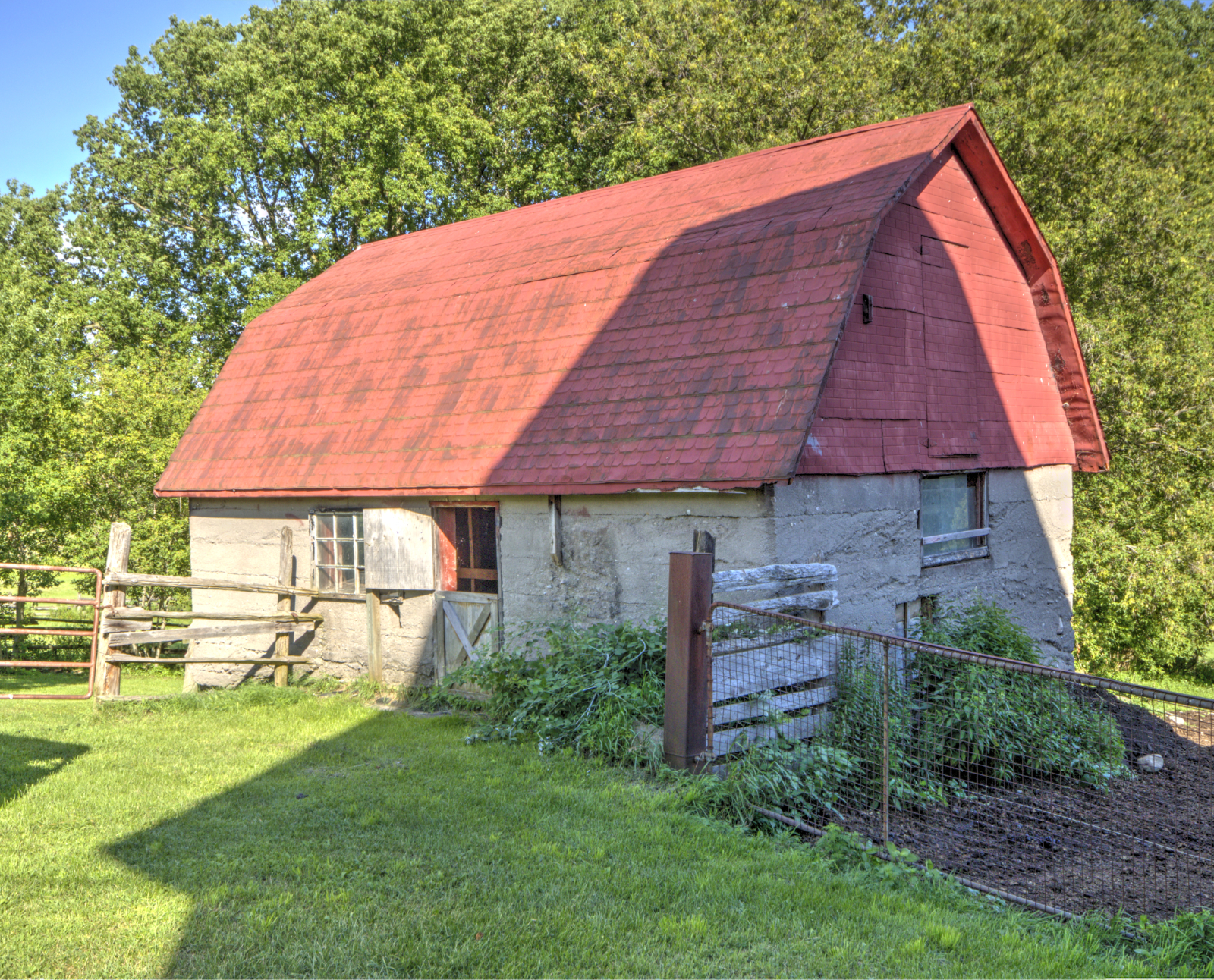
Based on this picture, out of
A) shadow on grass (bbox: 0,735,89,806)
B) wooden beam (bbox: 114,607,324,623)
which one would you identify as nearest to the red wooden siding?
shadow on grass (bbox: 0,735,89,806)

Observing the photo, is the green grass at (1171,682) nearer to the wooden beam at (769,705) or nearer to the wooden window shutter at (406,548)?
the wooden beam at (769,705)

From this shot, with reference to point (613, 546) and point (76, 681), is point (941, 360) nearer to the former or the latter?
point (613, 546)

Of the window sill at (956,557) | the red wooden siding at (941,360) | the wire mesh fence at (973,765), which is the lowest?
the wire mesh fence at (973,765)

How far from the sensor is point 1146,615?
20797 millimetres

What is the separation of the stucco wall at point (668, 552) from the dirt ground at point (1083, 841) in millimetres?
2355

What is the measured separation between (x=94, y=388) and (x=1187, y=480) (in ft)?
80.6

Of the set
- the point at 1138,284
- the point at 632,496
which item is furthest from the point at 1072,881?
the point at 1138,284

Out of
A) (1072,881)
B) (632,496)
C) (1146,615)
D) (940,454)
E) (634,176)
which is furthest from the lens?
(634,176)

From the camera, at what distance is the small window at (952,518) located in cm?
1106

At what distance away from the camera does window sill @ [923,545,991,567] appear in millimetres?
10984

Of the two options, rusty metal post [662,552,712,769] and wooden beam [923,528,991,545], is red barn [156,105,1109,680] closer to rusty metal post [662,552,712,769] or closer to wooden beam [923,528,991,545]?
wooden beam [923,528,991,545]

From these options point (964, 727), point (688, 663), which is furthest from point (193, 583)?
point (964, 727)

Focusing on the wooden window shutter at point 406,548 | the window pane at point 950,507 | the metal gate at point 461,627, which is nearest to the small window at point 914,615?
the window pane at point 950,507

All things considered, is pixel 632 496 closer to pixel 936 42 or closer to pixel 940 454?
pixel 940 454
